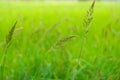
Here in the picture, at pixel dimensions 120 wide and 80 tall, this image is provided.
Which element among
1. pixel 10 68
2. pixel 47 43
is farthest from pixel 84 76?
pixel 47 43

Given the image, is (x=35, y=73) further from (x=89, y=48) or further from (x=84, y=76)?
(x=89, y=48)

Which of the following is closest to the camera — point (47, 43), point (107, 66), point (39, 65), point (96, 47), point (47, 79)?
point (47, 79)

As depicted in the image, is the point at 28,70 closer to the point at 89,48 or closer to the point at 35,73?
the point at 35,73

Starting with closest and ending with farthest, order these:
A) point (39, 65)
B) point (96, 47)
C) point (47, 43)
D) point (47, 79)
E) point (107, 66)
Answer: point (47, 79)
point (39, 65)
point (107, 66)
point (96, 47)
point (47, 43)

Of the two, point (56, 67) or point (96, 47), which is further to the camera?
point (96, 47)

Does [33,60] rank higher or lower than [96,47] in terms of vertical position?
higher

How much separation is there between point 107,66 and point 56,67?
1.18ft

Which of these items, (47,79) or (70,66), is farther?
(70,66)

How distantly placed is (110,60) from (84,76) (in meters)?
0.35

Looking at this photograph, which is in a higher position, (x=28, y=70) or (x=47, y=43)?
(x=28, y=70)

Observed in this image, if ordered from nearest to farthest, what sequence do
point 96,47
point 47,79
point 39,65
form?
point 47,79 < point 39,65 < point 96,47

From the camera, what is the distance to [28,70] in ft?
7.70

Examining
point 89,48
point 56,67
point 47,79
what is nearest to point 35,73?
Answer: point 47,79

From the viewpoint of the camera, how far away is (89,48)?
3203 millimetres
